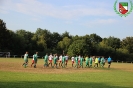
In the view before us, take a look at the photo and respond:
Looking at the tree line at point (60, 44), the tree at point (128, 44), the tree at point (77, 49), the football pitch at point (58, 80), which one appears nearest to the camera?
the football pitch at point (58, 80)

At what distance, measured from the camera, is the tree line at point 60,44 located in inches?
3259

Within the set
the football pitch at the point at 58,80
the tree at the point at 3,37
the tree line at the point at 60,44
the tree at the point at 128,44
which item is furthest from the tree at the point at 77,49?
the football pitch at the point at 58,80

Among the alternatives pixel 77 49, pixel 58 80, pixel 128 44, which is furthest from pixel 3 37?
pixel 58 80

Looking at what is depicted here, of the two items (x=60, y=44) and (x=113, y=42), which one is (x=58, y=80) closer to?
(x=60, y=44)

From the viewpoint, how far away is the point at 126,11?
90.6ft

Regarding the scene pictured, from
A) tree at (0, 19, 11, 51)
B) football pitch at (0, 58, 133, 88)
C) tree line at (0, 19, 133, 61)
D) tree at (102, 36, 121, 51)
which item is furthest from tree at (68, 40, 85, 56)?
football pitch at (0, 58, 133, 88)

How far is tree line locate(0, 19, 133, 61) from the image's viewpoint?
82775mm

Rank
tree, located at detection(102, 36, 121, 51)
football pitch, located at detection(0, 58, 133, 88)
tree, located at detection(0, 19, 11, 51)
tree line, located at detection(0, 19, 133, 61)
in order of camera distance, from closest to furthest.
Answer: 1. football pitch, located at detection(0, 58, 133, 88)
2. tree, located at detection(0, 19, 11, 51)
3. tree line, located at detection(0, 19, 133, 61)
4. tree, located at detection(102, 36, 121, 51)

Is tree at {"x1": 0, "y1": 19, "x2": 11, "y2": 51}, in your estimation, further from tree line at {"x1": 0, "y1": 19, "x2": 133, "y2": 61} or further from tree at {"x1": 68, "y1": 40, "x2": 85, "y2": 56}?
tree at {"x1": 68, "y1": 40, "x2": 85, "y2": 56}

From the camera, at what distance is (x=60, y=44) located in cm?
10094

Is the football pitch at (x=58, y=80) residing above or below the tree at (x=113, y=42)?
below

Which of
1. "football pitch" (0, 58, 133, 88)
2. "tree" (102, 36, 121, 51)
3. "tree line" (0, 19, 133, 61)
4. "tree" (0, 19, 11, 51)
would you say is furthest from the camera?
"tree" (102, 36, 121, 51)

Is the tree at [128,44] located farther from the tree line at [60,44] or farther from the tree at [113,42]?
the tree at [113,42]

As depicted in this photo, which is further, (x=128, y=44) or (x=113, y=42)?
(x=113, y=42)
